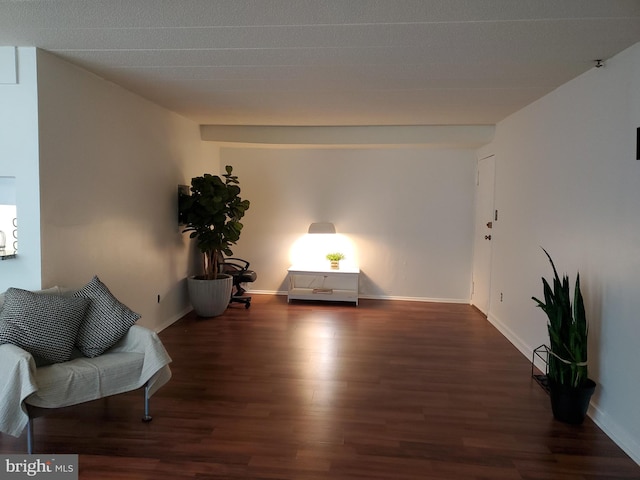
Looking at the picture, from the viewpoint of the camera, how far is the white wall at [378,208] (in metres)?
6.20

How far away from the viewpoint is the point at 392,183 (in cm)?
628

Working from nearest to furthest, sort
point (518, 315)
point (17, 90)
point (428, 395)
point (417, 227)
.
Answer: point (17, 90) < point (428, 395) < point (518, 315) < point (417, 227)

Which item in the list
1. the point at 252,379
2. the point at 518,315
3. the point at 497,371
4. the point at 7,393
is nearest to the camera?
the point at 7,393

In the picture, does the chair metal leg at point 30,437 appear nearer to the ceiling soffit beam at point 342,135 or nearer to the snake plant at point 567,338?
the snake plant at point 567,338

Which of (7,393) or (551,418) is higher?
(7,393)

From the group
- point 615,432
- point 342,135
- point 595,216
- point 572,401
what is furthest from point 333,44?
point 342,135

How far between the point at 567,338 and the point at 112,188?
11.6 feet

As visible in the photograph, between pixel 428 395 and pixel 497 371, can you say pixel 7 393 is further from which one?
pixel 497 371

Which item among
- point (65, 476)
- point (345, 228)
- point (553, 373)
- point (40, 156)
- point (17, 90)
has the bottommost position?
point (65, 476)

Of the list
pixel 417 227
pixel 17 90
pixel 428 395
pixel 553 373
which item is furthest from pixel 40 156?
pixel 417 227

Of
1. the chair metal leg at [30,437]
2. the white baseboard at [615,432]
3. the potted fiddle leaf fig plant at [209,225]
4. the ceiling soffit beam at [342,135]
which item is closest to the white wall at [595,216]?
the white baseboard at [615,432]

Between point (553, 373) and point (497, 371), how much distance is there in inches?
32.8

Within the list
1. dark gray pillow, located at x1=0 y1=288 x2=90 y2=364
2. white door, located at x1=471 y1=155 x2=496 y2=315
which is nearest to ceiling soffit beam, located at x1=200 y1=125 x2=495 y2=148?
white door, located at x1=471 y1=155 x2=496 y2=315

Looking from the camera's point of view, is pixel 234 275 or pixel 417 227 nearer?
pixel 234 275
